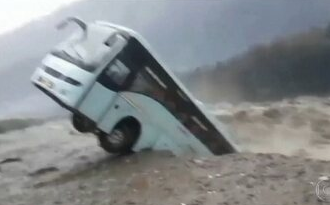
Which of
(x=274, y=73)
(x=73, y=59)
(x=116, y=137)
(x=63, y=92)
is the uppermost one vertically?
(x=274, y=73)

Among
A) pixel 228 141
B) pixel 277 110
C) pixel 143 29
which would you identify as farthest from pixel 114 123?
pixel 143 29

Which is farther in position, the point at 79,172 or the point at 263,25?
the point at 263,25

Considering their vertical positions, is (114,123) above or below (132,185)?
above

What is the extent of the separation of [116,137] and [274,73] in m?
8.62

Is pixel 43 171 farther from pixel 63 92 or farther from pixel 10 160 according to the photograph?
pixel 63 92

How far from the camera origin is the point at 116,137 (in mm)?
10586

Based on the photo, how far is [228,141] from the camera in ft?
35.6

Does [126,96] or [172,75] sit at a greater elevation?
[172,75]

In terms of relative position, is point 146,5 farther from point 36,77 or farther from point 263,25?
point 36,77

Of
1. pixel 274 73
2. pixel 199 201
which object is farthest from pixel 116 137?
pixel 274 73

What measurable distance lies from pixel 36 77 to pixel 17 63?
30.8 feet

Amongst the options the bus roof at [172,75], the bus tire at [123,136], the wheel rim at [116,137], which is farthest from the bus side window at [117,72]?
the wheel rim at [116,137]

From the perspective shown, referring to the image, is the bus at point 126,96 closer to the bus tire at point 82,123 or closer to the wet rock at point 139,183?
the bus tire at point 82,123

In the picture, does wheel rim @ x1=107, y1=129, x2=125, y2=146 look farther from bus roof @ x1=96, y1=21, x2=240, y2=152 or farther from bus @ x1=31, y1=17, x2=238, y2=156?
bus roof @ x1=96, y1=21, x2=240, y2=152
